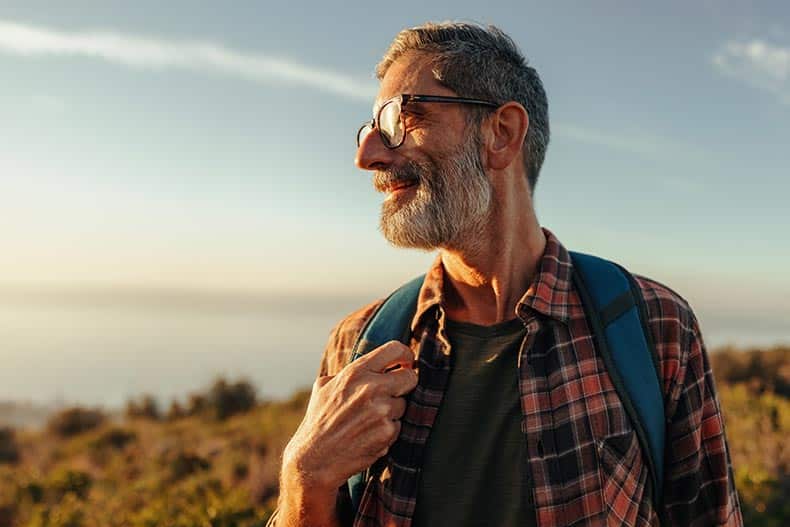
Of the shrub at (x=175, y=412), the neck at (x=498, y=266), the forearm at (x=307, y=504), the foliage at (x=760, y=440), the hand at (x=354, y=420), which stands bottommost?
the foliage at (x=760, y=440)

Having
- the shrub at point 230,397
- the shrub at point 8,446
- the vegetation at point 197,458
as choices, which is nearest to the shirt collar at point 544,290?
the vegetation at point 197,458

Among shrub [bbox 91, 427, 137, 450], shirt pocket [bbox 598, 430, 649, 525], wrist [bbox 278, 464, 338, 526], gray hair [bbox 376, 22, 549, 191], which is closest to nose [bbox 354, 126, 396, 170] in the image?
gray hair [bbox 376, 22, 549, 191]

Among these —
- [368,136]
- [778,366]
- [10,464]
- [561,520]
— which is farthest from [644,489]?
[778,366]

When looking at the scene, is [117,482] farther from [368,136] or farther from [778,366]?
[778,366]

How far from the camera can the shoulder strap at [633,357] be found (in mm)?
2631

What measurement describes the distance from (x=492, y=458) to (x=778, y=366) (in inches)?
766

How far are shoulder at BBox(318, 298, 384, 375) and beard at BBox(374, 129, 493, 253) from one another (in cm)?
38

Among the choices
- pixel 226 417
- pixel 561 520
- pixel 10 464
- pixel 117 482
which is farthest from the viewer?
pixel 226 417

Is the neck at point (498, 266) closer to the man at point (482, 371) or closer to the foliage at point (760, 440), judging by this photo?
the man at point (482, 371)

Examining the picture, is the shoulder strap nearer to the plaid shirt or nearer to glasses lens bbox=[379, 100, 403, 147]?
the plaid shirt

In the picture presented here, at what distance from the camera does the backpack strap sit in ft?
9.24

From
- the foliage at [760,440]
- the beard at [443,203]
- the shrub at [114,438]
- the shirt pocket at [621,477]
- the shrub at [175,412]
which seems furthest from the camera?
the shrub at [175,412]

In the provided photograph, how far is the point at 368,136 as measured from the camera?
310 cm

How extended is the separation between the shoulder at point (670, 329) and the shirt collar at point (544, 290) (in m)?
0.30
